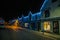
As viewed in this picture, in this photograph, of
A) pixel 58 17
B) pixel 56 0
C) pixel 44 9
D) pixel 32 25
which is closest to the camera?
pixel 58 17

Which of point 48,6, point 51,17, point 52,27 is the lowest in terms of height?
point 52,27

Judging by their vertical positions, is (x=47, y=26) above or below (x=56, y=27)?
above

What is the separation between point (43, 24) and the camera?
143 ft

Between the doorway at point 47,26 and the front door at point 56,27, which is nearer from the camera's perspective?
the front door at point 56,27

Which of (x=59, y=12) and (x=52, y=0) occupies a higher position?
(x=52, y=0)

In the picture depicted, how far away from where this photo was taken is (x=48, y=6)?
40.7 meters

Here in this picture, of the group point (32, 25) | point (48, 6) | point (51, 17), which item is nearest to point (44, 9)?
point (48, 6)

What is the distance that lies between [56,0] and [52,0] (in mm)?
2431

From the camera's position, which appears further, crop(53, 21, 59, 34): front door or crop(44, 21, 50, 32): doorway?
crop(44, 21, 50, 32): doorway

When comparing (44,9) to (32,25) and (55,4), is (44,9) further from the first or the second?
(32,25)

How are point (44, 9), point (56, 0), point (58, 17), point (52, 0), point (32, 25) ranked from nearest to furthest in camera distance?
point (58, 17)
point (56, 0)
point (52, 0)
point (44, 9)
point (32, 25)

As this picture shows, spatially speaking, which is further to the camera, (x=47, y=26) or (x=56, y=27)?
(x=47, y=26)

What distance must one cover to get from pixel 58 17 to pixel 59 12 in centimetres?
243

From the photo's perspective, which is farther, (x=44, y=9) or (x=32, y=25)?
(x=32, y=25)
